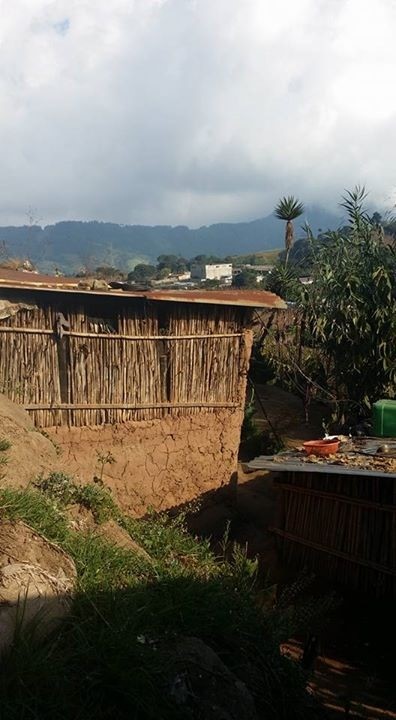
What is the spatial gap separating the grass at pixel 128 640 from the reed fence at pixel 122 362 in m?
3.30

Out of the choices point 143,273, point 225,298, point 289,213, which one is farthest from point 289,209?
point 143,273

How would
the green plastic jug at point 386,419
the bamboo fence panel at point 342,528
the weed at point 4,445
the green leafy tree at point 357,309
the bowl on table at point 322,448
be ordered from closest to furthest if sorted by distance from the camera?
the weed at point 4,445, the bamboo fence panel at point 342,528, the bowl on table at point 322,448, the green plastic jug at point 386,419, the green leafy tree at point 357,309

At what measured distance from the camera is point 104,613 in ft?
11.6

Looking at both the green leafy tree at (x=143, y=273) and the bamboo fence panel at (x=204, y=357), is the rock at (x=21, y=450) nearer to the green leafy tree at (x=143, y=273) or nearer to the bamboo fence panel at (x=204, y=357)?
the bamboo fence panel at (x=204, y=357)

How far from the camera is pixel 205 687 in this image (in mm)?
3182

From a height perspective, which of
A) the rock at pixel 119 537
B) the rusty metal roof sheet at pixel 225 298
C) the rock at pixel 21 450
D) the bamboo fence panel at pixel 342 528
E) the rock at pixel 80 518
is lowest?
the bamboo fence panel at pixel 342 528

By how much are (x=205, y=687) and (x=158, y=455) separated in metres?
5.81

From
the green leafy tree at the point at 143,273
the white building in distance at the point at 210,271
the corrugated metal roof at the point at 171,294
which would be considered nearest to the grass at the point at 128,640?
the corrugated metal roof at the point at 171,294

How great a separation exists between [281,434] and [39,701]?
10.9 metres

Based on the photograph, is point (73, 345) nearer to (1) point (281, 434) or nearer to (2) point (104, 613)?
(2) point (104, 613)

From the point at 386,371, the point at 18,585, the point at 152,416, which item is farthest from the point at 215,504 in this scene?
the point at 18,585

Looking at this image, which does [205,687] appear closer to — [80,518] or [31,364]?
[80,518]

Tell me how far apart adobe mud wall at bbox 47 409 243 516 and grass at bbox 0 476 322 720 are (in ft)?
11.1

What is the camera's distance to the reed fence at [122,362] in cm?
807
